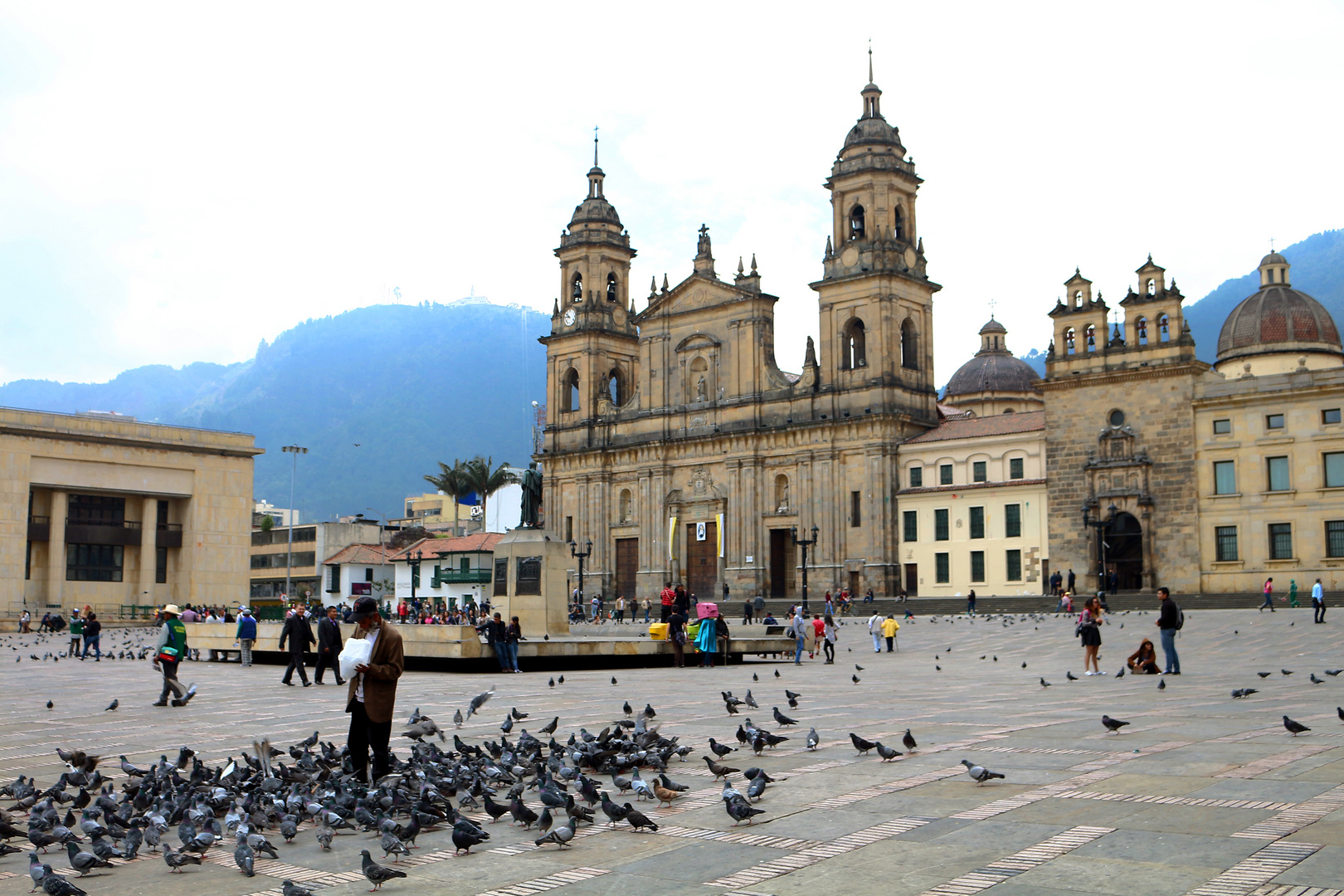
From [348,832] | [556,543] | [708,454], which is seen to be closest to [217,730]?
[348,832]

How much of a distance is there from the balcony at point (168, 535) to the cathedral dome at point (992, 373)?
44.6 metres

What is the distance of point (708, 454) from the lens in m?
63.4

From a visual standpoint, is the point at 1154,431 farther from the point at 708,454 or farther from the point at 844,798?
the point at 844,798

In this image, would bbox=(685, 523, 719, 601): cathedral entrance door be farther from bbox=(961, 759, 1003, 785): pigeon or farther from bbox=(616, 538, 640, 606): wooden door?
bbox=(961, 759, 1003, 785): pigeon

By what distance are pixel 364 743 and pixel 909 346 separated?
53.9 m

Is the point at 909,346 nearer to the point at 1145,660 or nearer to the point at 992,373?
the point at 992,373

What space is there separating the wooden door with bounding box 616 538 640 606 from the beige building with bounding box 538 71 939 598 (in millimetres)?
88

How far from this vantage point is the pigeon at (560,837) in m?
6.91

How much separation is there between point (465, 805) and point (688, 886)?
96.5 inches

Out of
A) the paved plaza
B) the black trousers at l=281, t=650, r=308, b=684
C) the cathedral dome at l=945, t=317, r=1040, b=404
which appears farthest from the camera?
the cathedral dome at l=945, t=317, r=1040, b=404

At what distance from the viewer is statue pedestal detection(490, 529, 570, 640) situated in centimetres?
2864

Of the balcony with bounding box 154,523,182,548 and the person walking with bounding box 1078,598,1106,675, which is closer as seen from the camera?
the person walking with bounding box 1078,598,1106,675

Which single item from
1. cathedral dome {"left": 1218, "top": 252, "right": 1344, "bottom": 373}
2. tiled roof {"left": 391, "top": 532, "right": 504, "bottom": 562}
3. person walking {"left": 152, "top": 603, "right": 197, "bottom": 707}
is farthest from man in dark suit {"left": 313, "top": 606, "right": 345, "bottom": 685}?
tiled roof {"left": 391, "top": 532, "right": 504, "bottom": 562}

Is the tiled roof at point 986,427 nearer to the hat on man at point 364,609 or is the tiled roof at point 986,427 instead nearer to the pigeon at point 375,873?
the hat on man at point 364,609
